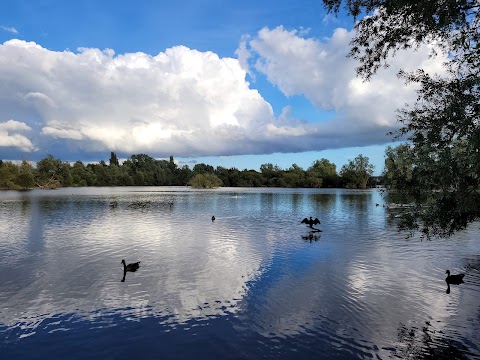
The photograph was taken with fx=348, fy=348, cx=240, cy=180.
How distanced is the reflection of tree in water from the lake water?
65 mm

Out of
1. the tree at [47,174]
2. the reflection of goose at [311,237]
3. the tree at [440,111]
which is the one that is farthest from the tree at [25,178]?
the tree at [440,111]

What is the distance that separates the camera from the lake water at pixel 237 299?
1413 centimetres

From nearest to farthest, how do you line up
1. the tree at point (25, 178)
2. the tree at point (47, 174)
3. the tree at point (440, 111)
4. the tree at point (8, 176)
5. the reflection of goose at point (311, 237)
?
the tree at point (440, 111) < the reflection of goose at point (311, 237) < the tree at point (8, 176) < the tree at point (25, 178) < the tree at point (47, 174)

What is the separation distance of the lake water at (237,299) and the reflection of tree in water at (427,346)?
0.07m

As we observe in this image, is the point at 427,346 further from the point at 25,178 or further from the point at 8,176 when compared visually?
the point at 25,178

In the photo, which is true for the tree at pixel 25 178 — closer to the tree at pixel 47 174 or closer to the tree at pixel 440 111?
the tree at pixel 47 174

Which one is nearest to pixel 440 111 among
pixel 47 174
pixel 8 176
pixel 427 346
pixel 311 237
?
pixel 427 346

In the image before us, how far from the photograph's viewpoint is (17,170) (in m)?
183

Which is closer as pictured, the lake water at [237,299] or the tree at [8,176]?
the lake water at [237,299]

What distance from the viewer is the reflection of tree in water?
13.5 metres

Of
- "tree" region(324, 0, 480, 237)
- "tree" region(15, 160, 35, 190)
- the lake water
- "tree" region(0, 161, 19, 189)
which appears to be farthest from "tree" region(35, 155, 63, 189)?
"tree" region(324, 0, 480, 237)

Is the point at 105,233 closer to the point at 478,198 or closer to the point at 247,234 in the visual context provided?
the point at 247,234

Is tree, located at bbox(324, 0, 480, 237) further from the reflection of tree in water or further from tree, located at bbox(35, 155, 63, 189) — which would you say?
tree, located at bbox(35, 155, 63, 189)

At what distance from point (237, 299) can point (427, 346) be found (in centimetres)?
948
